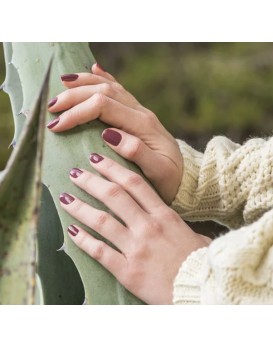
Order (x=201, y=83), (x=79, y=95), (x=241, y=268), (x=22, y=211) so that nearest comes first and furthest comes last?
(x=22, y=211)
(x=241, y=268)
(x=79, y=95)
(x=201, y=83)

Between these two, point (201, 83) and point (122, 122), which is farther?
point (201, 83)

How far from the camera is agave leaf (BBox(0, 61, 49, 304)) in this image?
28 cm

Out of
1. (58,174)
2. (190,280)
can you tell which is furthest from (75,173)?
(190,280)

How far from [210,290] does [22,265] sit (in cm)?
17

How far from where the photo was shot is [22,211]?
309 millimetres

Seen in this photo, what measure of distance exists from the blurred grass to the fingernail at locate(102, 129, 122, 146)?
965mm

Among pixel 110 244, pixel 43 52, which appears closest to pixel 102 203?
pixel 110 244

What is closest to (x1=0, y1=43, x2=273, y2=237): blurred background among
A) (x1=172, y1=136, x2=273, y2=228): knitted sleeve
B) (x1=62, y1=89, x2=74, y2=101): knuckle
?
(x1=172, y1=136, x2=273, y2=228): knitted sleeve

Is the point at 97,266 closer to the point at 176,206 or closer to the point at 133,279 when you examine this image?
the point at 133,279

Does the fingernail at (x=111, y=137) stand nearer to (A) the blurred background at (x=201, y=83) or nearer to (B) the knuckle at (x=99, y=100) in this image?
(B) the knuckle at (x=99, y=100)

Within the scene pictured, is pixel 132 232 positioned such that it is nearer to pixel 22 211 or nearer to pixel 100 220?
pixel 100 220

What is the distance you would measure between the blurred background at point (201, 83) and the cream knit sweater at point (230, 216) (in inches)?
34.5

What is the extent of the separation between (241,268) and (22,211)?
183mm

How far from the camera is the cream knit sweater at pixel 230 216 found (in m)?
0.43
